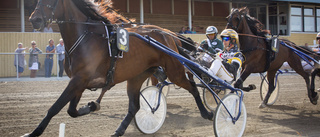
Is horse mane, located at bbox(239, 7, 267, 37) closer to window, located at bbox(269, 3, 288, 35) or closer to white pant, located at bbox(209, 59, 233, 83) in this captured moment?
white pant, located at bbox(209, 59, 233, 83)

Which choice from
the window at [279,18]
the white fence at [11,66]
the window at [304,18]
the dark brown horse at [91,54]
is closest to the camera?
the dark brown horse at [91,54]

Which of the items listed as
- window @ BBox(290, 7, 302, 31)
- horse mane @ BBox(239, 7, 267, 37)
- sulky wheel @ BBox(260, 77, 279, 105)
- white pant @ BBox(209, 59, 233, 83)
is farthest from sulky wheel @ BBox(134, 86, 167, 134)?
window @ BBox(290, 7, 302, 31)

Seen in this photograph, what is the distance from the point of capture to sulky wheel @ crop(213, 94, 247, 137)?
4.46m

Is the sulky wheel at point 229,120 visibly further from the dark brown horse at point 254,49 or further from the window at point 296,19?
the window at point 296,19

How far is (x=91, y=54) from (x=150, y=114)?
154 centimetres

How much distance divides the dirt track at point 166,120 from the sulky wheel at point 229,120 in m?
0.44

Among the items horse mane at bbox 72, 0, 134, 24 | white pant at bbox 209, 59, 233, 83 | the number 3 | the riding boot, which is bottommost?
the riding boot

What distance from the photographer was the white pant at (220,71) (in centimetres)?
485

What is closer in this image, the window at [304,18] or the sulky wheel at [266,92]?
the sulky wheel at [266,92]

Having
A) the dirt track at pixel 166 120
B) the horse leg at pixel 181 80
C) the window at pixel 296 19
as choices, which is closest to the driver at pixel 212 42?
the dirt track at pixel 166 120

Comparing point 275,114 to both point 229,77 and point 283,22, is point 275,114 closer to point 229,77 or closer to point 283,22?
point 229,77

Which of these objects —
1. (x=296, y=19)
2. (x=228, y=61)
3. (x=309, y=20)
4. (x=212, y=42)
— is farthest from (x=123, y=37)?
(x=309, y=20)

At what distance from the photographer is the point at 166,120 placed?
6.08 meters

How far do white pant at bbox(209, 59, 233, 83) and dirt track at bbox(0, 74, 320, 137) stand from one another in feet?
2.92
